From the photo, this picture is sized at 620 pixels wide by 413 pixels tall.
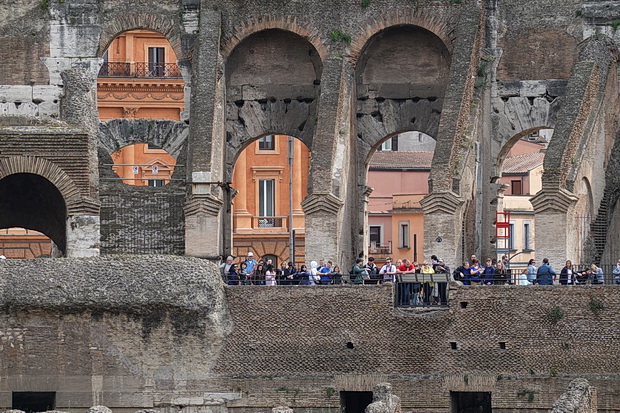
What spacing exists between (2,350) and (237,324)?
4892 mm

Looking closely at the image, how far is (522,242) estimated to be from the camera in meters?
71.1

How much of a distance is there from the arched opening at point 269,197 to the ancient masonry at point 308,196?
623 inches

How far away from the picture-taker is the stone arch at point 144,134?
49375 mm

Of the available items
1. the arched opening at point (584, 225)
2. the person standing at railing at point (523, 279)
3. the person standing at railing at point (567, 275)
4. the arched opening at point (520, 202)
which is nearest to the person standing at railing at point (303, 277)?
the person standing at railing at point (523, 279)

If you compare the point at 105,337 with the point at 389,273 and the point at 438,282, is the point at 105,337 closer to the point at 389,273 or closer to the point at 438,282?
the point at 389,273

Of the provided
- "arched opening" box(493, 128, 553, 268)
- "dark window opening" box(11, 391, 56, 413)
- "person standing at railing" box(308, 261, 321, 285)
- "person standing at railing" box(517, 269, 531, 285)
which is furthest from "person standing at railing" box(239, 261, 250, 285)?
"arched opening" box(493, 128, 553, 268)

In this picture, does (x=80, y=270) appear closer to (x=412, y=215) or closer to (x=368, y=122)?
(x=368, y=122)

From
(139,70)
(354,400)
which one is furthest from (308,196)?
(139,70)

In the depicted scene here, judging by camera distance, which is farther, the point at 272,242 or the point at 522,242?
the point at 522,242

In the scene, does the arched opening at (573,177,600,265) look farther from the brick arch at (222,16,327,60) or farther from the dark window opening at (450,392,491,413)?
the brick arch at (222,16,327,60)

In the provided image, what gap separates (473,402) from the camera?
42938 millimetres

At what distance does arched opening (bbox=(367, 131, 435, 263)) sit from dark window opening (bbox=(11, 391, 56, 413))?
96.4ft

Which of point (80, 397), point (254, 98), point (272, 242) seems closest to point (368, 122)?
point (254, 98)

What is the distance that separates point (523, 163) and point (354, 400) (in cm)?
Result: 3202
